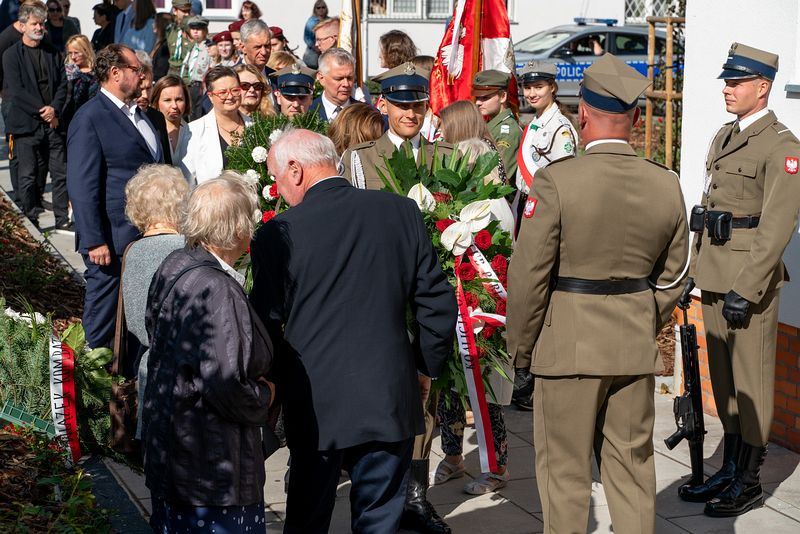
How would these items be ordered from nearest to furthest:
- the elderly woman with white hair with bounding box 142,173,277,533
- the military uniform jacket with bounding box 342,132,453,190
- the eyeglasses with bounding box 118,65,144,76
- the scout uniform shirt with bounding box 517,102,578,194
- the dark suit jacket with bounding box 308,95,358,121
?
the elderly woman with white hair with bounding box 142,173,277,533 → the military uniform jacket with bounding box 342,132,453,190 → the eyeglasses with bounding box 118,65,144,76 → the scout uniform shirt with bounding box 517,102,578,194 → the dark suit jacket with bounding box 308,95,358,121

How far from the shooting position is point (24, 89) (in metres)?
11.4

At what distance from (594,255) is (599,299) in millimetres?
185

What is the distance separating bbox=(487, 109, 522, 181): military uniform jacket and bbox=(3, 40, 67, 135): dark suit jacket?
5450 mm

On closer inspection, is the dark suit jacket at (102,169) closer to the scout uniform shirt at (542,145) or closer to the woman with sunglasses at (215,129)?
the woman with sunglasses at (215,129)

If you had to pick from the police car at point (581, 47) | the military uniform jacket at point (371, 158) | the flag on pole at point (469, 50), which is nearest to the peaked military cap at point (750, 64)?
the military uniform jacket at point (371, 158)

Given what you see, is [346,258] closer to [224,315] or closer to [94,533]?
[224,315]

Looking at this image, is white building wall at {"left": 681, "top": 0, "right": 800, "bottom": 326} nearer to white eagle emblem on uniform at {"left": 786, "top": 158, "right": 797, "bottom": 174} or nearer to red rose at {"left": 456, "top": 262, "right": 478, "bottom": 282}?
white eagle emblem on uniform at {"left": 786, "top": 158, "right": 797, "bottom": 174}

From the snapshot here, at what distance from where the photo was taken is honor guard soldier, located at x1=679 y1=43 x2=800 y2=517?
5547 millimetres

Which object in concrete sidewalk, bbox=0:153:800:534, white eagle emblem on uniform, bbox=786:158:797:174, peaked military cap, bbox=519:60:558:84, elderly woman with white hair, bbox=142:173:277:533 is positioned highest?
peaked military cap, bbox=519:60:558:84

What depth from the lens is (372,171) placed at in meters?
5.93

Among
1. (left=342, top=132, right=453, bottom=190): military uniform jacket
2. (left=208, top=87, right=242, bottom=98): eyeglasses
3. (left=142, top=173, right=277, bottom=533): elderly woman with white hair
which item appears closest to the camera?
(left=142, top=173, right=277, bottom=533): elderly woman with white hair

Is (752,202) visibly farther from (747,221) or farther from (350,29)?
(350,29)

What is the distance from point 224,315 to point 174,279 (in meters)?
0.28

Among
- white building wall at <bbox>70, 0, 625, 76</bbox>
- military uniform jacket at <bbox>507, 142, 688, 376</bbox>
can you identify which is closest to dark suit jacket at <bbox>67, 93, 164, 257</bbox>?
military uniform jacket at <bbox>507, 142, 688, 376</bbox>
